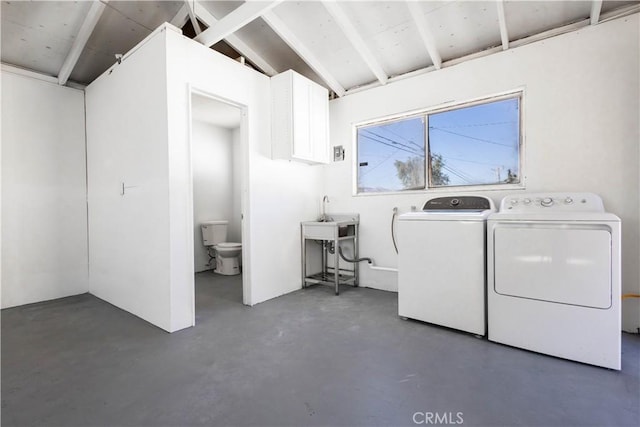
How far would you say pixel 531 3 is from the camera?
234 centimetres

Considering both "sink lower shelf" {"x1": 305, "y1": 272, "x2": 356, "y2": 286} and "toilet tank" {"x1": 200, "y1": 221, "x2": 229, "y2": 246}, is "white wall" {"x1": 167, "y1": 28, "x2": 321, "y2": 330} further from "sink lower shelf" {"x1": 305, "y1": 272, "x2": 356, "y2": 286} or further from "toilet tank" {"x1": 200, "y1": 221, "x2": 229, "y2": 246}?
"toilet tank" {"x1": 200, "y1": 221, "x2": 229, "y2": 246}

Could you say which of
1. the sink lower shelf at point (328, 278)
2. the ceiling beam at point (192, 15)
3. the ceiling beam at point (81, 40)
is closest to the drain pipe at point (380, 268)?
the sink lower shelf at point (328, 278)

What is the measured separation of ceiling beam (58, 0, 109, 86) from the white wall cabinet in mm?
1582

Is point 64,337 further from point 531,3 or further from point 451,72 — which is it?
point 531,3

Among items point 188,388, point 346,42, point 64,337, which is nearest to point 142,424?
point 188,388

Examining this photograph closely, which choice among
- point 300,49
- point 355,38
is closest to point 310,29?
point 300,49

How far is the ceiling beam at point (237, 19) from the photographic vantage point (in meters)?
2.23

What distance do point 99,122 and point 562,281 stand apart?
4427 millimetres

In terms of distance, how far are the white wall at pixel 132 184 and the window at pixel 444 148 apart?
7.51ft

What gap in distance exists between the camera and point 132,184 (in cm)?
A: 273

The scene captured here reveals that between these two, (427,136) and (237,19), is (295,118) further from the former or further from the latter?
(427,136)

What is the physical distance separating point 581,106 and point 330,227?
2451 millimetres

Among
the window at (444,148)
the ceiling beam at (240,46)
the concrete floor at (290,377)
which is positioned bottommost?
the concrete floor at (290,377)

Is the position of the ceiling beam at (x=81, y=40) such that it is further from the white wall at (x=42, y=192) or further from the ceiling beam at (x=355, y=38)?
the ceiling beam at (x=355, y=38)
